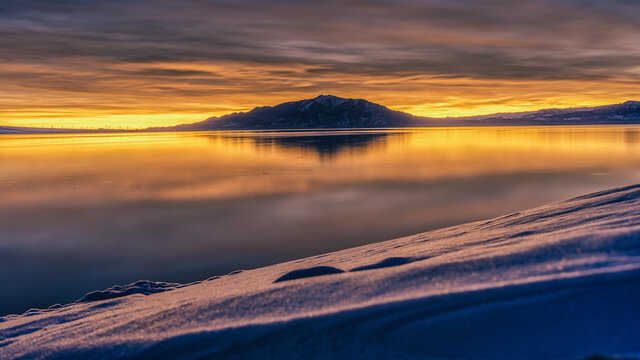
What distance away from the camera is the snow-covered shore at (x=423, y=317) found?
2.09 metres

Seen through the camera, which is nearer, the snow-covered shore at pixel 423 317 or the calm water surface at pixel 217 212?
the snow-covered shore at pixel 423 317

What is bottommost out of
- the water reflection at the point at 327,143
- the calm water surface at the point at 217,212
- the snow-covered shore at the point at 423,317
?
the calm water surface at the point at 217,212

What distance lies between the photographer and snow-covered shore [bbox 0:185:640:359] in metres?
2.09

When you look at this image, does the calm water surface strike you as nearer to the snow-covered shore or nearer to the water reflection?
the snow-covered shore

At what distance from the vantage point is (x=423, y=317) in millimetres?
2320

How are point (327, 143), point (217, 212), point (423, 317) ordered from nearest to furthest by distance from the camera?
point (423, 317) → point (217, 212) → point (327, 143)

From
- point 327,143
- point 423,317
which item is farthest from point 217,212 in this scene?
point 327,143

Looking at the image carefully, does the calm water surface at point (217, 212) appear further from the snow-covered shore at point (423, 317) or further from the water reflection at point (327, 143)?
the water reflection at point (327, 143)

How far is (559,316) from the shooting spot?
84.8 inches

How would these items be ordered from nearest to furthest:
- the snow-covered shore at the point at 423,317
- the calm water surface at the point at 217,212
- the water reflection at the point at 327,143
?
the snow-covered shore at the point at 423,317 → the calm water surface at the point at 217,212 → the water reflection at the point at 327,143

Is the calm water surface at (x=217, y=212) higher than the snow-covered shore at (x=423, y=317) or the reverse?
the reverse

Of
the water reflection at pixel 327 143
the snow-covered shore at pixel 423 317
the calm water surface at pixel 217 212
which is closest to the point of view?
the snow-covered shore at pixel 423 317

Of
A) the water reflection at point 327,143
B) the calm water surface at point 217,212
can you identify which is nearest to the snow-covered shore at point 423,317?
the calm water surface at point 217,212

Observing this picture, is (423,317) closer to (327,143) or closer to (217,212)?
(217,212)
